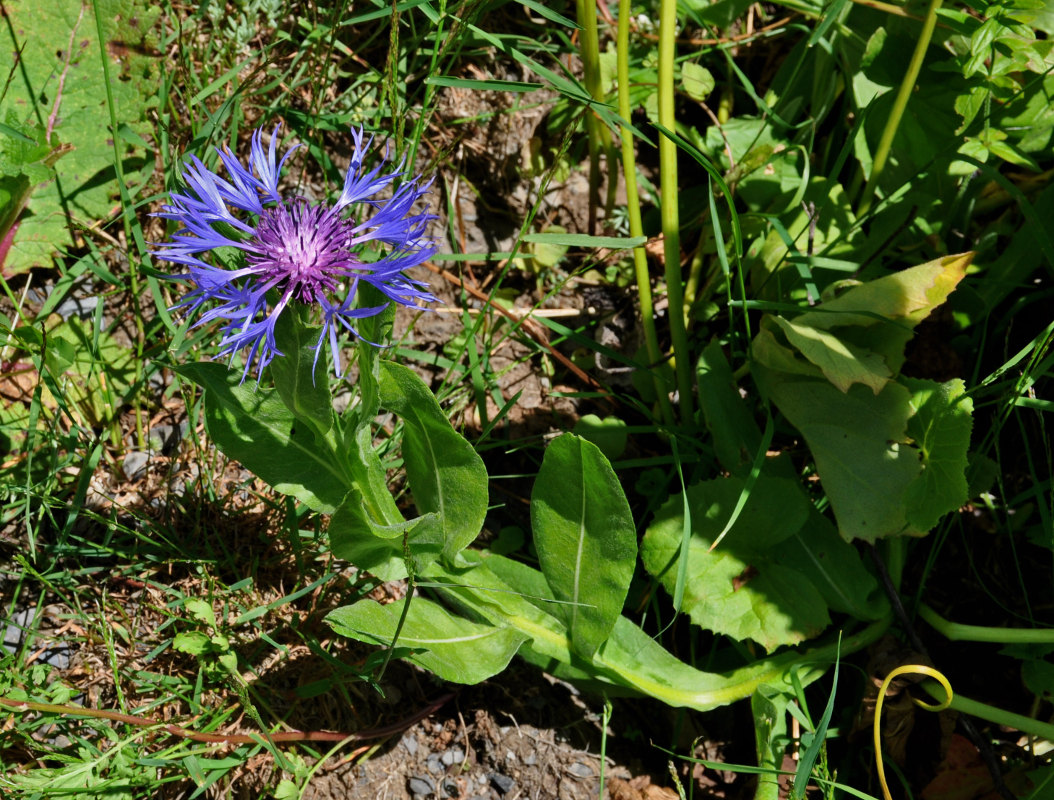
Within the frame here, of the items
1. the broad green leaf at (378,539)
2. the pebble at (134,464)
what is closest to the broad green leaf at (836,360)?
the broad green leaf at (378,539)

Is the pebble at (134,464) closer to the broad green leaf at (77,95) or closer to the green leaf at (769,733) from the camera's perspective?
the broad green leaf at (77,95)

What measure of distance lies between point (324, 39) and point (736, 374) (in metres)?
1.52

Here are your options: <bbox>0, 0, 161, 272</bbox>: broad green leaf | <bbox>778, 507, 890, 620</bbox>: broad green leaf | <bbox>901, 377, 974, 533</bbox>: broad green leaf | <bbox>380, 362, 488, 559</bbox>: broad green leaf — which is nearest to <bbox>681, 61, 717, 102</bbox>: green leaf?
<bbox>901, 377, 974, 533</bbox>: broad green leaf

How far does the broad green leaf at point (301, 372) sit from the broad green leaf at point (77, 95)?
1271mm

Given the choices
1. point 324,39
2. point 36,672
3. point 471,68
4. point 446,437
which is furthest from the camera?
point 471,68

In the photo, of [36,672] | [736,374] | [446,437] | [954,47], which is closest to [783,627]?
[736,374]

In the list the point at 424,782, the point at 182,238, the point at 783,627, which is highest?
the point at 182,238

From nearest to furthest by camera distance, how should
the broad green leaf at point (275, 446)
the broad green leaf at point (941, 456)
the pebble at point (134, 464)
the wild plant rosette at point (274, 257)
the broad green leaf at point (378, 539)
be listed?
the wild plant rosette at point (274, 257), the broad green leaf at point (378, 539), the broad green leaf at point (275, 446), the broad green leaf at point (941, 456), the pebble at point (134, 464)

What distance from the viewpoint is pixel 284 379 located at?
1572 mm

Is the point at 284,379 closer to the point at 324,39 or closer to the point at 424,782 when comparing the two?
the point at 424,782

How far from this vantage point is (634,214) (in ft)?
7.67

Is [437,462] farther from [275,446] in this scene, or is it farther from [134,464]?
[134,464]

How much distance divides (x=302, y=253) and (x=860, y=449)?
140cm

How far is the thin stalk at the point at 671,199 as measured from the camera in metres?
2.12
